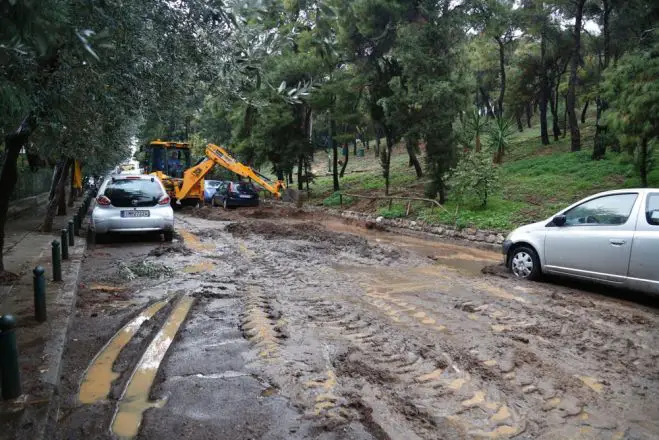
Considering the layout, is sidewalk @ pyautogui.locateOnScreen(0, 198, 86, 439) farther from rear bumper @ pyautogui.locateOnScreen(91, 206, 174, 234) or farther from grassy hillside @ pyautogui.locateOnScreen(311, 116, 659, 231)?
grassy hillside @ pyautogui.locateOnScreen(311, 116, 659, 231)

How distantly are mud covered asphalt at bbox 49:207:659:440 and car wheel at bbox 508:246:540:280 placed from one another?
1.08ft

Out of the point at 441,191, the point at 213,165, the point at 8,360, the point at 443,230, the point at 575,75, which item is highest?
the point at 575,75

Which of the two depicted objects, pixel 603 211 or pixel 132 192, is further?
pixel 132 192

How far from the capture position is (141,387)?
4035 millimetres

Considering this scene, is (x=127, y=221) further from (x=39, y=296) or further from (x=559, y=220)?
(x=559, y=220)

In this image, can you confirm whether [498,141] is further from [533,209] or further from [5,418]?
[5,418]

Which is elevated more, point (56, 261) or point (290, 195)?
point (290, 195)

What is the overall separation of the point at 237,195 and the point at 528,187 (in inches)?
500

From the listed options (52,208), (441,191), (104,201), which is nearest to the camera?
(104,201)

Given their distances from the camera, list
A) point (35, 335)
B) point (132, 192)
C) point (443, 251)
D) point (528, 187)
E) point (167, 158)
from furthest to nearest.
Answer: point (167, 158)
point (528, 187)
point (443, 251)
point (132, 192)
point (35, 335)

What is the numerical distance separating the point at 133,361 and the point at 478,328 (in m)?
3.62

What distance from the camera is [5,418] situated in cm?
330

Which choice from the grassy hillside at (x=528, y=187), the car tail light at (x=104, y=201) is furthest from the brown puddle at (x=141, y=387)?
the grassy hillside at (x=528, y=187)

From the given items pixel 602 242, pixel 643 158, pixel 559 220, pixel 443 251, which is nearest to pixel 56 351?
pixel 602 242
